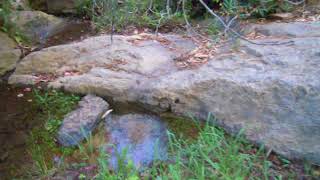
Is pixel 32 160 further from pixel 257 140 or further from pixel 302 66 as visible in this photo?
pixel 302 66

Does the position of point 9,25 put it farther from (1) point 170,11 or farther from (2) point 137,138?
(2) point 137,138

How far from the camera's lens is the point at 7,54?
5.07 m

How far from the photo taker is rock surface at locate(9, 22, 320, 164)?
3109 millimetres

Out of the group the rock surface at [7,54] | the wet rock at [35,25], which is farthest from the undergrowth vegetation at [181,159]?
the wet rock at [35,25]

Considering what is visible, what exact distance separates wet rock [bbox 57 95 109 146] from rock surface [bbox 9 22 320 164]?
0.67ft

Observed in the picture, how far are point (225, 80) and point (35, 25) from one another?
3.65m

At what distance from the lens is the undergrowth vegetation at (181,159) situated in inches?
113

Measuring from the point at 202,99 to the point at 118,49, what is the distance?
4.70ft

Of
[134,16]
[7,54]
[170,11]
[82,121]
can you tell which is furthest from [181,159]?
[134,16]

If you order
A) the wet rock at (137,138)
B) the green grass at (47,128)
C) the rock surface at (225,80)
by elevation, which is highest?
the rock surface at (225,80)

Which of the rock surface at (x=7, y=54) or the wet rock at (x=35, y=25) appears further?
the wet rock at (x=35, y=25)

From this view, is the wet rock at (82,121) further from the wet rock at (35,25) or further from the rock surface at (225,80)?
the wet rock at (35,25)

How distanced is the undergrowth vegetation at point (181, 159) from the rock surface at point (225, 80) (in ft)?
0.43

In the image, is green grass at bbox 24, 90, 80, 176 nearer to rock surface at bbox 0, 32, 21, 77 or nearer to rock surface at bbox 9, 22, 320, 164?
rock surface at bbox 9, 22, 320, 164
